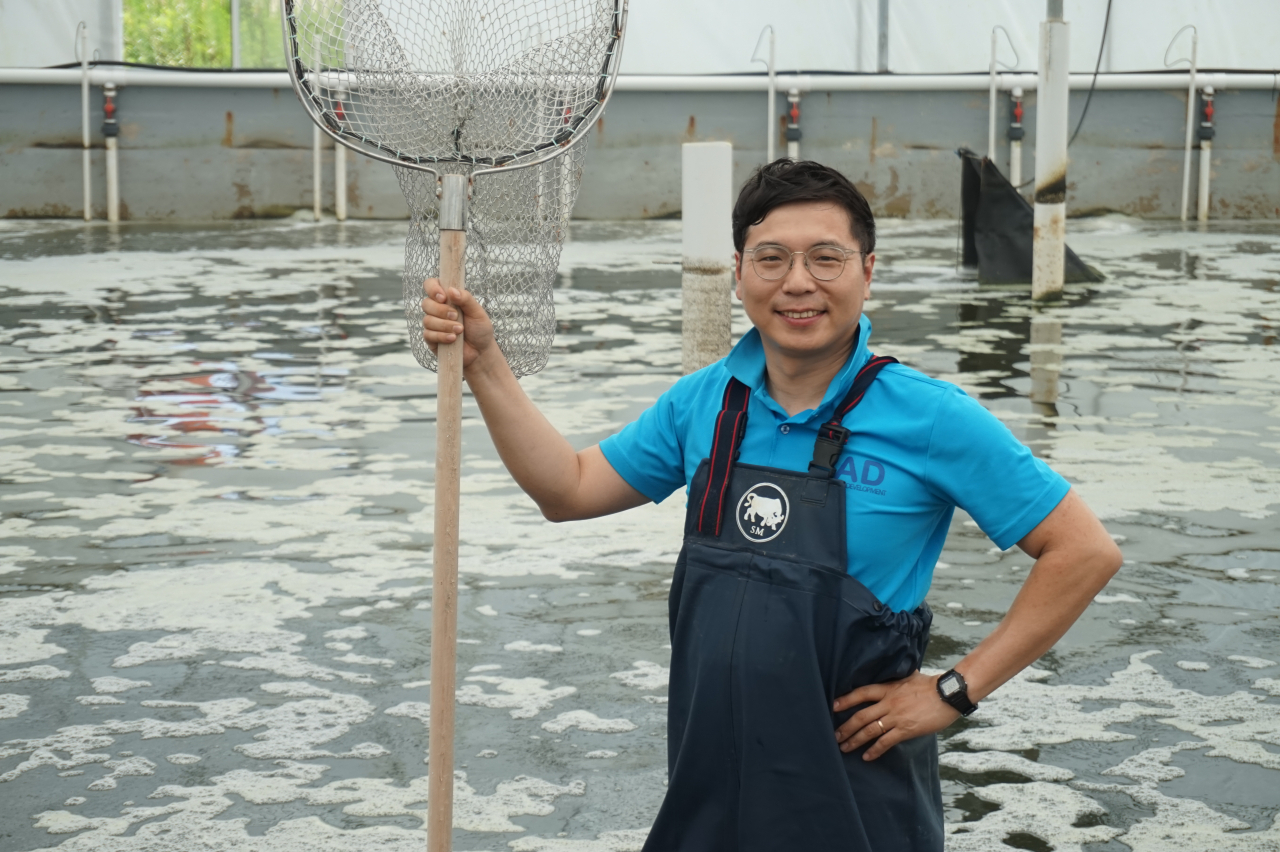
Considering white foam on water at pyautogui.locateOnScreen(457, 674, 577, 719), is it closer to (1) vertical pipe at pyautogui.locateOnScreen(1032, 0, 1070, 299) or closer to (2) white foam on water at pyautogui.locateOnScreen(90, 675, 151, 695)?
(2) white foam on water at pyautogui.locateOnScreen(90, 675, 151, 695)

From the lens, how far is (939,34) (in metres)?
19.3

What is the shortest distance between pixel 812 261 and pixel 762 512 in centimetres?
37

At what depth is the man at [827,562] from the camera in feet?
6.87

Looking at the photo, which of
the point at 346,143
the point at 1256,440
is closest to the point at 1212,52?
the point at 1256,440

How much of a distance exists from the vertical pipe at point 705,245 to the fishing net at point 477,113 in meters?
3.69

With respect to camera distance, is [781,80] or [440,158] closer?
[440,158]

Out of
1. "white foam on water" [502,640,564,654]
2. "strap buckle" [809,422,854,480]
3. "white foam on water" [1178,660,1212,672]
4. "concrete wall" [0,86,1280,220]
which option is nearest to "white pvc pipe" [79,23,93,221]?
"concrete wall" [0,86,1280,220]

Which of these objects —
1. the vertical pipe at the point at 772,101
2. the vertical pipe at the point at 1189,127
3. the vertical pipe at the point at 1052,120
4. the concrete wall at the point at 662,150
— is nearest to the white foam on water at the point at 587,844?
the vertical pipe at the point at 1052,120

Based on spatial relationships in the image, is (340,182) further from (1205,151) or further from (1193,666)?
(1193,666)

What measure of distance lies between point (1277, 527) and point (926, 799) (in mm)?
3727

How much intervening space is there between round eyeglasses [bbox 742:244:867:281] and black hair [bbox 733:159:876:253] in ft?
0.16

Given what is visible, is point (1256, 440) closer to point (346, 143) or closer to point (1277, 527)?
point (1277, 527)

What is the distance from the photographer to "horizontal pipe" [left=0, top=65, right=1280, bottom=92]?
17734 millimetres

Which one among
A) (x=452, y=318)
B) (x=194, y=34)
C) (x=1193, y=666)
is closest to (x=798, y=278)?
(x=452, y=318)
